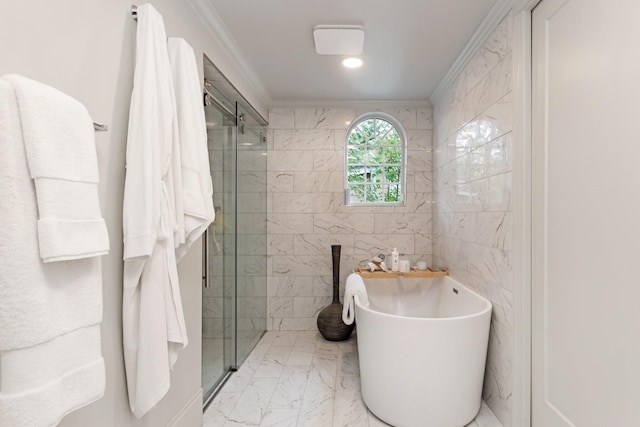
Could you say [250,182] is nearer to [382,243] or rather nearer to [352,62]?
[352,62]

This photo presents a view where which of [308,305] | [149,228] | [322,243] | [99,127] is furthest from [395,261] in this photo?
[99,127]

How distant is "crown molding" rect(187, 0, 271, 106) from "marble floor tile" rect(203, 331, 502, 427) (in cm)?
241

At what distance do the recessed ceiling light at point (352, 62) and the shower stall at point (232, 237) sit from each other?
35.5 inches

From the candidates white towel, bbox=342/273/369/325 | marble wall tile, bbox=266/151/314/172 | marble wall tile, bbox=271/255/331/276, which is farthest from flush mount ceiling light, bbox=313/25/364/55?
marble wall tile, bbox=271/255/331/276

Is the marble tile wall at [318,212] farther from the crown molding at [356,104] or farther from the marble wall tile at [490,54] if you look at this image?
the marble wall tile at [490,54]

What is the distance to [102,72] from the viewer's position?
130 cm

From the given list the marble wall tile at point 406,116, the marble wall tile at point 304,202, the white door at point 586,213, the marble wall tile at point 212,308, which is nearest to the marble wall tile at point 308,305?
the marble wall tile at point 304,202

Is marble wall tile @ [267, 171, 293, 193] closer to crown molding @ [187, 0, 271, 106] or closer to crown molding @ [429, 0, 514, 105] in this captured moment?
crown molding @ [187, 0, 271, 106]

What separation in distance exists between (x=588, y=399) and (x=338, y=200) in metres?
2.80

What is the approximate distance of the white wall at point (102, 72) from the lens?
39.4 inches

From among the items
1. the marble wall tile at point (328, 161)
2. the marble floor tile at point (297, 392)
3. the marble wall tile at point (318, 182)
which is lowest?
the marble floor tile at point (297, 392)

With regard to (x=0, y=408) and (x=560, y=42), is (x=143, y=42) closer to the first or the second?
(x=0, y=408)

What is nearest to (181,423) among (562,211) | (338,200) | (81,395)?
(81,395)

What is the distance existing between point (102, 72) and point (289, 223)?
2.78m
